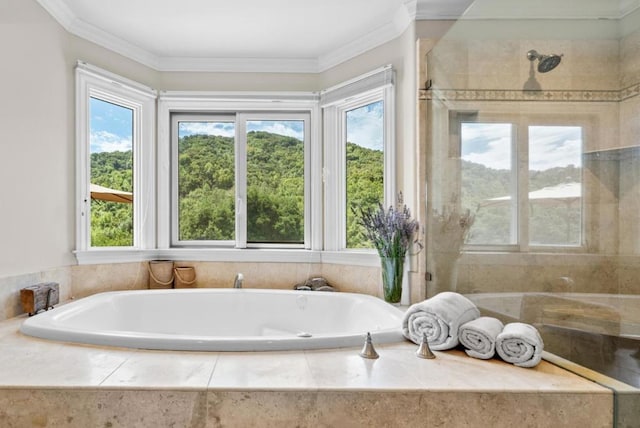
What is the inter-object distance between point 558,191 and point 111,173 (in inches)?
110

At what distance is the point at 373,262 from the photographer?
273 centimetres

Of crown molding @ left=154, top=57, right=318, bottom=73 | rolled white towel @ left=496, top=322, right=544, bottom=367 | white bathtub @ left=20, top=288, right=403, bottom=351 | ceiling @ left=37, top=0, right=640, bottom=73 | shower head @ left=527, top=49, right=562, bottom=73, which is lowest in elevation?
white bathtub @ left=20, top=288, right=403, bottom=351

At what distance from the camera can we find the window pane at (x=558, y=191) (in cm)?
187

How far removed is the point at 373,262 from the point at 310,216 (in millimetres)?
668

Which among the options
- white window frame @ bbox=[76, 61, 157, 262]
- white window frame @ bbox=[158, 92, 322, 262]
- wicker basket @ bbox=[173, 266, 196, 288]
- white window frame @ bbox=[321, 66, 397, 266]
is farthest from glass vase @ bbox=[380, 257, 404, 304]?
white window frame @ bbox=[76, 61, 157, 262]

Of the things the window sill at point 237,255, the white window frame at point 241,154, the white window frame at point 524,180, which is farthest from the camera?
the white window frame at point 241,154

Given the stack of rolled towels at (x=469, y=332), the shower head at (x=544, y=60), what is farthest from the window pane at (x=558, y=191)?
the stack of rolled towels at (x=469, y=332)

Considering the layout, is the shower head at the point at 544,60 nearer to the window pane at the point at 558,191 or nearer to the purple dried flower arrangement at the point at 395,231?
the window pane at the point at 558,191

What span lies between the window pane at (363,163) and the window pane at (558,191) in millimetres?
1094

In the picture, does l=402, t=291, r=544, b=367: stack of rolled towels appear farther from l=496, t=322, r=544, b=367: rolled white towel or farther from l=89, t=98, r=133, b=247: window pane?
l=89, t=98, r=133, b=247: window pane

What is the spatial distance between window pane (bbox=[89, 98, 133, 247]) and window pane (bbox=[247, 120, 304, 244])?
0.87 meters

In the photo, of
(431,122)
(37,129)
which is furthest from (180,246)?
(431,122)

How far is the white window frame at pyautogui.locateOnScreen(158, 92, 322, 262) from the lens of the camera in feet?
10.1

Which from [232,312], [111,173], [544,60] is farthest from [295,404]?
[111,173]
